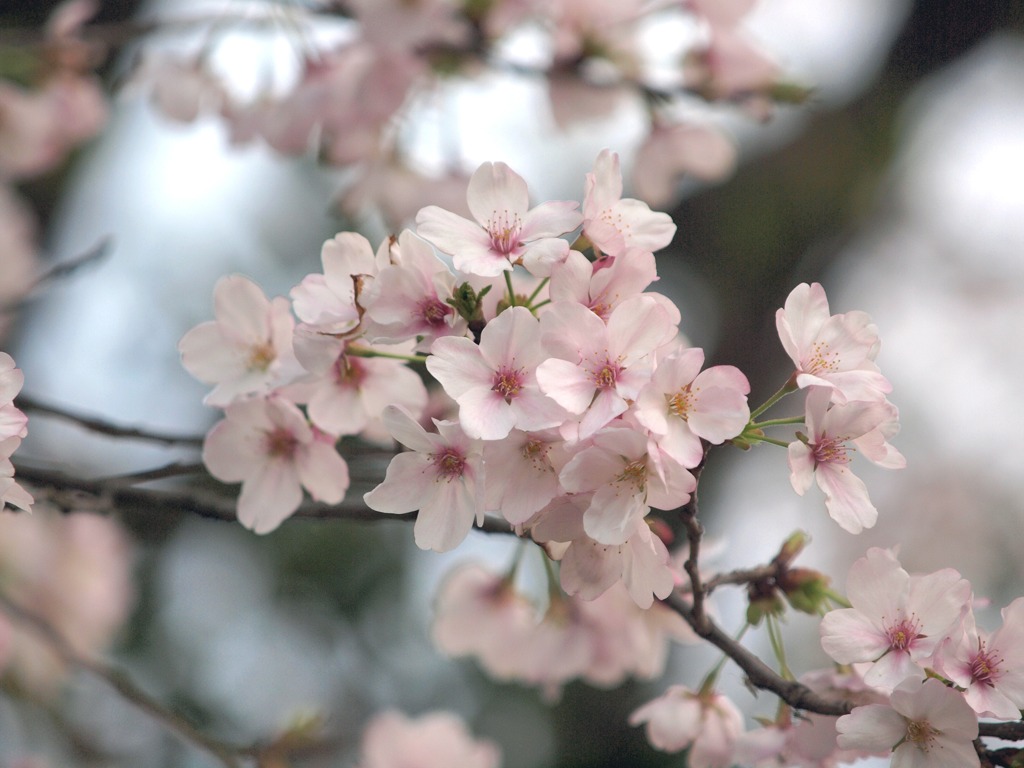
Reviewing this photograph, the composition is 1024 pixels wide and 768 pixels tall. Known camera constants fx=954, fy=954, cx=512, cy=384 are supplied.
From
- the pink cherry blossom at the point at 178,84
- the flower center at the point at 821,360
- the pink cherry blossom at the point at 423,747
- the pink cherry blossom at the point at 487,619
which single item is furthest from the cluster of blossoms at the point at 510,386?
the pink cherry blossom at the point at 178,84

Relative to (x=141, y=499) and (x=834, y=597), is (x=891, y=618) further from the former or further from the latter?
(x=141, y=499)

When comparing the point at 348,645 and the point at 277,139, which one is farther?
the point at 348,645

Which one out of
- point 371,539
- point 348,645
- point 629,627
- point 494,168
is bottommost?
point 348,645

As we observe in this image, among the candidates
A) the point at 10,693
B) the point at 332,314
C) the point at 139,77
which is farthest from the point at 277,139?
the point at 10,693

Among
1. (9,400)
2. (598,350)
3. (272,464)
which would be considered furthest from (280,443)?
(598,350)

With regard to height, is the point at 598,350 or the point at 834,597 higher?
the point at 598,350

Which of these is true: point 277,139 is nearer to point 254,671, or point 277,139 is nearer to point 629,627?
point 629,627
